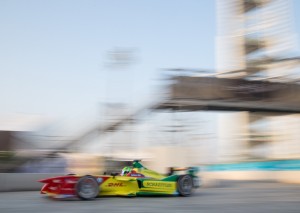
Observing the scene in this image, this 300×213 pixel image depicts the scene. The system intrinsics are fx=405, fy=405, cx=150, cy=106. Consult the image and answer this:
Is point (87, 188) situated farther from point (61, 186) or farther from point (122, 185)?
point (122, 185)

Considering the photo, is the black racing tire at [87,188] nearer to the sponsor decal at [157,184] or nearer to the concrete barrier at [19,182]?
the sponsor decal at [157,184]

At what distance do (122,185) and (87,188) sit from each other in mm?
1027

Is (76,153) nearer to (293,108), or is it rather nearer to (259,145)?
(293,108)

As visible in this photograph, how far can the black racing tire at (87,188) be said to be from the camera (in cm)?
1052

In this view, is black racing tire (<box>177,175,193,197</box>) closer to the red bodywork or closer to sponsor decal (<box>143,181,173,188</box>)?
sponsor decal (<box>143,181,173,188</box>)

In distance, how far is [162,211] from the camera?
8.32m

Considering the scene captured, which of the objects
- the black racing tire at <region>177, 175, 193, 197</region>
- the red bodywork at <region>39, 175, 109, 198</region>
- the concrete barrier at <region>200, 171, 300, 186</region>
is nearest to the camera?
the red bodywork at <region>39, 175, 109, 198</region>

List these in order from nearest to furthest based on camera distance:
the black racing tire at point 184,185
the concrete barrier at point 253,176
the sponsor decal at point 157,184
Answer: the sponsor decal at point 157,184 → the black racing tire at point 184,185 → the concrete barrier at point 253,176

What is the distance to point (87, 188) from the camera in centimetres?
1067

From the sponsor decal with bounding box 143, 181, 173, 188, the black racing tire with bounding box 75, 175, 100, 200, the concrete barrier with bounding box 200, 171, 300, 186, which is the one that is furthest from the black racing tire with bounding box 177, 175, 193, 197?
the concrete barrier with bounding box 200, 171, 300, 186

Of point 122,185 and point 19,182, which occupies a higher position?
point 19,182

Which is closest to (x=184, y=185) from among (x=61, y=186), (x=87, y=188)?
(x=87, y=188)

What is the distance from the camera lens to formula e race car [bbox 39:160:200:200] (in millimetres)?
10461

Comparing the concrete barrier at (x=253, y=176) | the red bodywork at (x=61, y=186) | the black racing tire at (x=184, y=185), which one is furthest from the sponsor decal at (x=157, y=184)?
the concrete barrier at (x=253, y=176)
